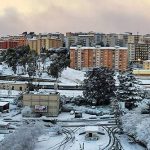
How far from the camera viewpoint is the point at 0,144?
22.4 meters

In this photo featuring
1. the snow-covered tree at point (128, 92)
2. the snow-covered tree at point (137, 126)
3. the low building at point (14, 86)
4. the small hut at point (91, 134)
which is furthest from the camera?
the low building at point (14, 86)

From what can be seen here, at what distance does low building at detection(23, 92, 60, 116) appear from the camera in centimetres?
3288

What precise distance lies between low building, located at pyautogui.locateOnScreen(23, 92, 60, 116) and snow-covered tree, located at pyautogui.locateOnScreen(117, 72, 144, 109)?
543cm

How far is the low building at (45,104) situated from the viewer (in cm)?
3288

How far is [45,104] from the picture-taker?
33.0 m

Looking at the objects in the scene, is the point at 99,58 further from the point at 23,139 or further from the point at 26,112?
the point at 23,139

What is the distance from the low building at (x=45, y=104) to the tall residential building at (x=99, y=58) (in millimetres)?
31262

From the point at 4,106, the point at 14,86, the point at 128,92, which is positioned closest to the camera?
the point at 4,106

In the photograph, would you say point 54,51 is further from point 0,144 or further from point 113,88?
point 0,144

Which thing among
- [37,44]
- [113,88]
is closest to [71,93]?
[113,88]

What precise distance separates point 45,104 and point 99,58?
3249 cm

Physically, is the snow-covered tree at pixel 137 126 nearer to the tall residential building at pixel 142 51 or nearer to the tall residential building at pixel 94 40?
the tall residential building at pixel 142 51

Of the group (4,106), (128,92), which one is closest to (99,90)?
(128,92)

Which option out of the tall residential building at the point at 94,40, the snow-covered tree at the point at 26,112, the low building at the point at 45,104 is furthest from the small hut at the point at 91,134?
the tall residential building at the point at 94,40
